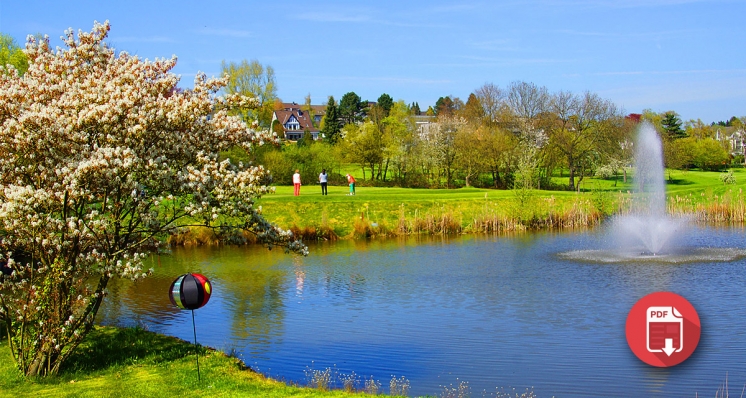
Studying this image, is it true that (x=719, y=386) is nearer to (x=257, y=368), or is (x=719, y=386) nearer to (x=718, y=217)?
(x=257, y=368)

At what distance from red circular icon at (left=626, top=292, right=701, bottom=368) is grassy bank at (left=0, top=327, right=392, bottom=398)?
5344 mm

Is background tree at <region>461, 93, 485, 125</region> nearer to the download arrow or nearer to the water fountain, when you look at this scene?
the water fountain

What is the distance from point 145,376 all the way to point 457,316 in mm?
8709

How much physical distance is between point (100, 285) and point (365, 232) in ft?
85.9

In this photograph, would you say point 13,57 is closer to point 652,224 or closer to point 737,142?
point 652,224

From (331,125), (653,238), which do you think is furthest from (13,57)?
(331,125)

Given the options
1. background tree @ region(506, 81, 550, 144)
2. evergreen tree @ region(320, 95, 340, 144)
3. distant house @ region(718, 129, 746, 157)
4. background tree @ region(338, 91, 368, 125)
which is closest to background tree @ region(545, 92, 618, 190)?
background tree @ region(506, 81, 550, 144)

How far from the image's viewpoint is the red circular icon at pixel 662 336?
12367 millimetres

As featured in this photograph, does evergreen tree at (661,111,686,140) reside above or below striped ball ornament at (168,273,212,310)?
above

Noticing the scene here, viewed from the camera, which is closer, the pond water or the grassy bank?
the grassy bank

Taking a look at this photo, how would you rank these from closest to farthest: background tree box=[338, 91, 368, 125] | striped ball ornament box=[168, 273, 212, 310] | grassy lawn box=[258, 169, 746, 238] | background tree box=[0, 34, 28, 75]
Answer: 1. striped ball ornament box=[168, 273, 212, 310]
2. grassy lawn box=[258, 169, 746, 238]
3. background tree box=[0, 34, 28, 75]
4. background tree box=[338, 91, 368, 125]

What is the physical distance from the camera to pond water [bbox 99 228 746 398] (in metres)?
13.2

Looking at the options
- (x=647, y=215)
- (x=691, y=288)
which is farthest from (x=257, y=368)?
(x=647, y=215)

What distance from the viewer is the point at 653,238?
3145 centimetres
